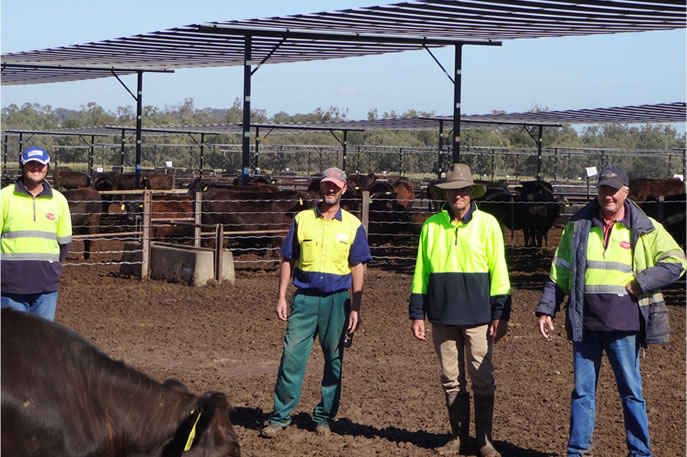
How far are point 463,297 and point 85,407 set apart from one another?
283 cm

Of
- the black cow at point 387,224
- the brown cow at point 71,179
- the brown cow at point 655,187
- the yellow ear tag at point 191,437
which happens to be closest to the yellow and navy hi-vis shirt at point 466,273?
the yellow ear tag at point 191,437

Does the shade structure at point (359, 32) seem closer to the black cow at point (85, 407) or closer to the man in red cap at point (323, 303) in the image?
the man in red cap at point (323, 303)

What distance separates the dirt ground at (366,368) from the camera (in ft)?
21.0

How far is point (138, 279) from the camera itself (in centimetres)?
1424

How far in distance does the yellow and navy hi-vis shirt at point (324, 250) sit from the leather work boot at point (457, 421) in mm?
1145

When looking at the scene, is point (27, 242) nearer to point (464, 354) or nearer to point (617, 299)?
point (464, 354)

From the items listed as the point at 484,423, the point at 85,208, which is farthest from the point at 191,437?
the point at 85,208

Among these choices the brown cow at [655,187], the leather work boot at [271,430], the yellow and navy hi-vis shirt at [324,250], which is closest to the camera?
the leather work boot at [271,430]

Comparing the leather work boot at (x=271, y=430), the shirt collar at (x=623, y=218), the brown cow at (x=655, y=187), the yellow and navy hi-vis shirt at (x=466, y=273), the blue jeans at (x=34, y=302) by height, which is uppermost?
the brown cow at (x=655, y=187)

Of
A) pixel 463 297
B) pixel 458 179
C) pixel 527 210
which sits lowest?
pixel 463 297

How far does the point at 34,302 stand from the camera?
6242 millimetres

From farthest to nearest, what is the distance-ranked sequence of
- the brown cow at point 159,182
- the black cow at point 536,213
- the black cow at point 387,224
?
the brown cow at point 159,182 → the black cow at point 536,213 → the black cow at point 387,224

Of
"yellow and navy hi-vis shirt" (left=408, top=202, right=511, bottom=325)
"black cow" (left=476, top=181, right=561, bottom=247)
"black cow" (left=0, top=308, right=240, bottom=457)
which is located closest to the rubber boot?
"yellow and navy hi-vis shirt" (left=408, top=202, right=511, bottom=325)

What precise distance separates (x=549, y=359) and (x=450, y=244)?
3.64m
